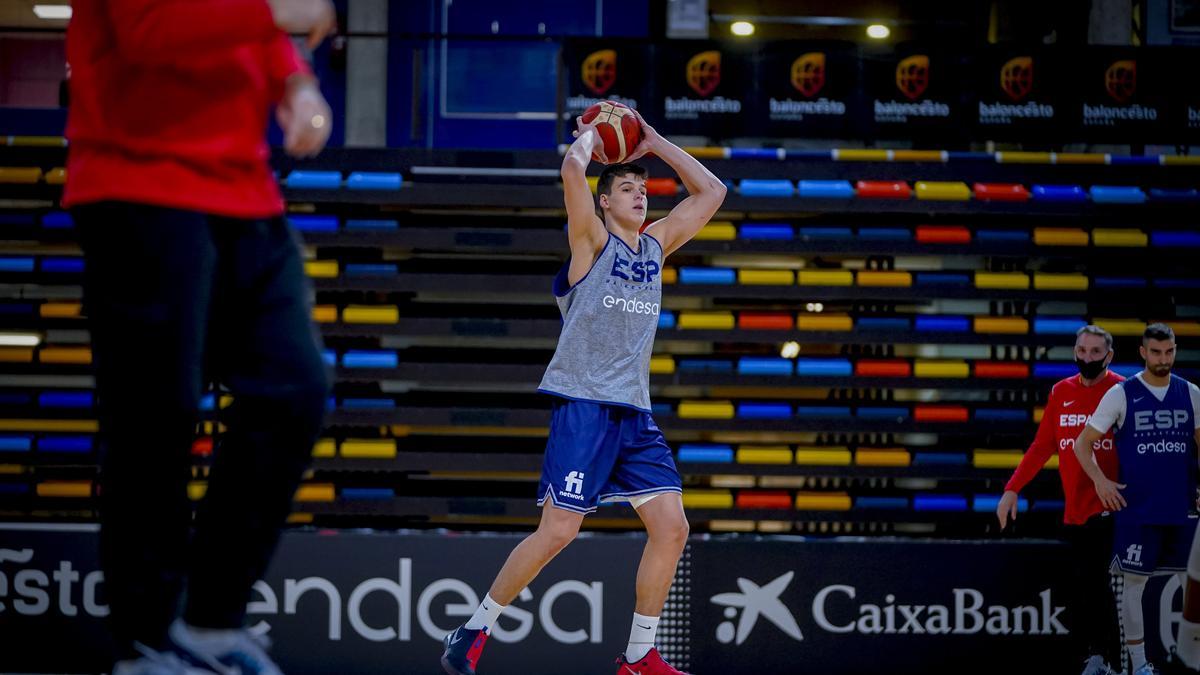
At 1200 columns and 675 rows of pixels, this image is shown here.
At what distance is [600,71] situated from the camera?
729 centimetres

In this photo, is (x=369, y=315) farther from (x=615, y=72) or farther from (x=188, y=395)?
(x=188, y=395)

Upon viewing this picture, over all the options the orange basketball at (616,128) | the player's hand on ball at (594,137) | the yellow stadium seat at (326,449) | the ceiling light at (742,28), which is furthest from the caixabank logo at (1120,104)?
the yellow stadium seat at (326,449)

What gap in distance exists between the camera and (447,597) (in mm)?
5797

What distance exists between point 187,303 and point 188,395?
0.15 meters

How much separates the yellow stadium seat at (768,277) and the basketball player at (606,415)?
247cm

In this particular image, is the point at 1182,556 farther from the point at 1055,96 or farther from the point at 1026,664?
the point at 1055,96

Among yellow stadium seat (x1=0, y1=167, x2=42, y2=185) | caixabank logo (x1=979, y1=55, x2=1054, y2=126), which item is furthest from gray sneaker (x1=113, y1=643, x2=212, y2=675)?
caixabank logo (x1=979, y1=55, x2=1054, y2=126)

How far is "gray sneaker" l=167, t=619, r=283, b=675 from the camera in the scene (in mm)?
1919

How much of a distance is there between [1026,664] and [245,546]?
194 inches

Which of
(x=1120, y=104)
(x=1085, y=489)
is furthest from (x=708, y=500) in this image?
(x=1120, y=104)

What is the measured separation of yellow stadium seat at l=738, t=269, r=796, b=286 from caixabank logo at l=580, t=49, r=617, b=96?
1.40 metres

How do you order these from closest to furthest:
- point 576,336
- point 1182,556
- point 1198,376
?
1. point 576,336
2. point 1182,556
3. point 1198,376

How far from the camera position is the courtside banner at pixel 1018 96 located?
734 cm

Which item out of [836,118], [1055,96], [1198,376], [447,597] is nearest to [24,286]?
[447,597]
